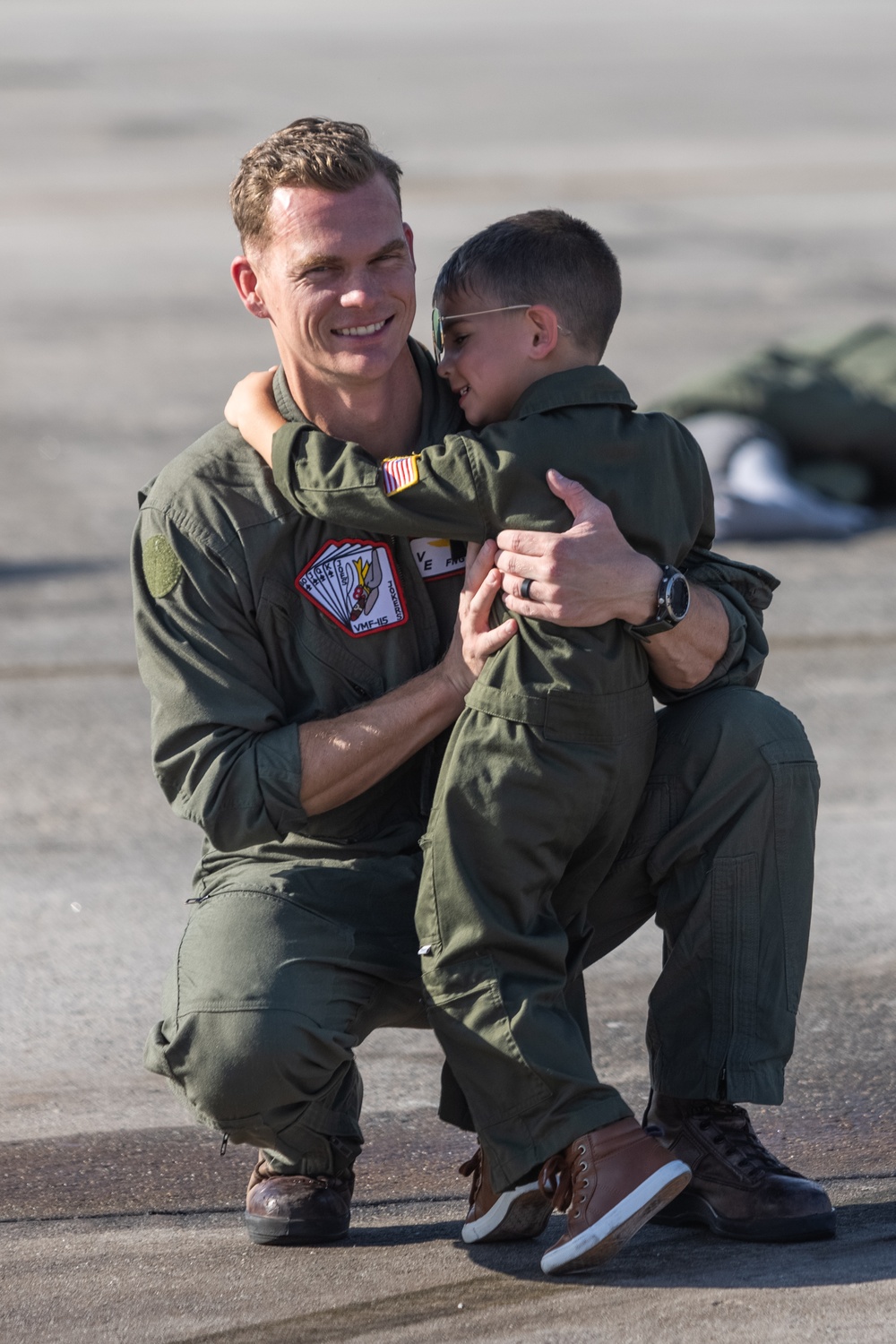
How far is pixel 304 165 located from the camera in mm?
3100

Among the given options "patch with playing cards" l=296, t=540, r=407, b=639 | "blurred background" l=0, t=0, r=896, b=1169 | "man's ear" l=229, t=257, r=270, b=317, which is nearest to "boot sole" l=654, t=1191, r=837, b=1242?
"blurred background" l=0, t=0, r=896, b=1169

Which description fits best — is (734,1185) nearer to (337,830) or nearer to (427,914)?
(427,914)

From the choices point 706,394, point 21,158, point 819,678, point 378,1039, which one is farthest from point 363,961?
point 21,158

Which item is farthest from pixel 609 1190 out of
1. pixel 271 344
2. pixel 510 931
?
pixel 271 344

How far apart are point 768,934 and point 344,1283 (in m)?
0.82

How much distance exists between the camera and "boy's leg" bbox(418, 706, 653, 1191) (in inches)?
109

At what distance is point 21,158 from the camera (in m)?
19.1

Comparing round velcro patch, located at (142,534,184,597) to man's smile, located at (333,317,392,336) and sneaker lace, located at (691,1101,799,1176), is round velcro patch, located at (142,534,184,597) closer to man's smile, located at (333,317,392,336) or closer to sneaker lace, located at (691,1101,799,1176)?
man's smile, located at (333,317,392,336)

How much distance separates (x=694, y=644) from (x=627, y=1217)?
0.88 metres

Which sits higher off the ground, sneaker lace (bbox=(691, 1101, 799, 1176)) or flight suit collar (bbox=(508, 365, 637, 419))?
flight suit collar (bbox=(508, 365, 637, 419))

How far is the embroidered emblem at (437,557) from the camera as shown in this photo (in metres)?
3.18

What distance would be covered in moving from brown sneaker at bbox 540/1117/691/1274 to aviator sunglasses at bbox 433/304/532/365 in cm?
125

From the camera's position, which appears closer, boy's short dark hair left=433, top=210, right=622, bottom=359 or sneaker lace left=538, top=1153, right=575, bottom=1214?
sneaker lace left=538, top=1153, right=575, bottom=1214

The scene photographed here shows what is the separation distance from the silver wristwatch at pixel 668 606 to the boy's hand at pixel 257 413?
653 mm
